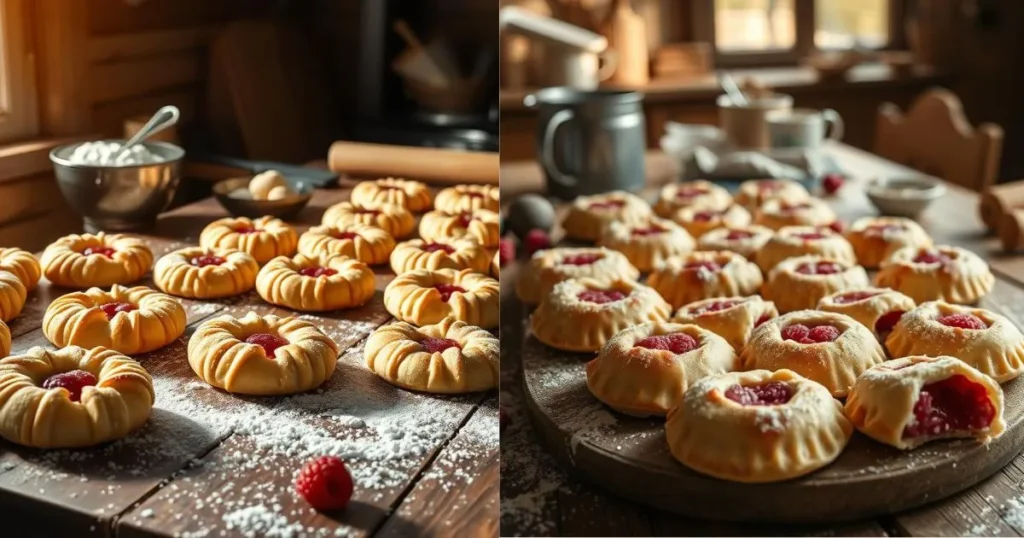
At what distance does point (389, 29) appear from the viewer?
99.7 inches

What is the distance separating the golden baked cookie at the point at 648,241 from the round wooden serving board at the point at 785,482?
63 centimetres

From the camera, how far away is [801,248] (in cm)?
164

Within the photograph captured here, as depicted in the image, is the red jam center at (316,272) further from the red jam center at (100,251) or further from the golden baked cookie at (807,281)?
the golden baked cookie at (807,281)

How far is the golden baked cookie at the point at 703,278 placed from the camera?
4.94 feet

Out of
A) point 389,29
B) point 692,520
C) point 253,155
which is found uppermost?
point 389,29

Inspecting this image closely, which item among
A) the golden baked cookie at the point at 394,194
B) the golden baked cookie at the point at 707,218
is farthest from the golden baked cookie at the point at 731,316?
the golden baked cookie at the point at 394,194

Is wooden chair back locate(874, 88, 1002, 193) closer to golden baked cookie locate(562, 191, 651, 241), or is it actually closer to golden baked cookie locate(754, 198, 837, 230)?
golden baked cookie locate(754, 198, 837, 230)

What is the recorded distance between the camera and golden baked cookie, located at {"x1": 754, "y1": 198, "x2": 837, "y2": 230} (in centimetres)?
187

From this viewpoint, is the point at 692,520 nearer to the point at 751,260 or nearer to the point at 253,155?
the point at 751,260

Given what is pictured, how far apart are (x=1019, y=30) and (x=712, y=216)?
2576 millimetres

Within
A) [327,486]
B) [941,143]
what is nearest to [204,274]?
[327,486]

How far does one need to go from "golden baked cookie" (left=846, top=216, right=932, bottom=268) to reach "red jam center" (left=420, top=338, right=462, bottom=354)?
0.83m

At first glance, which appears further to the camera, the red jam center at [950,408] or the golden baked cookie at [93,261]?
the golden baked cookie at [93,261]

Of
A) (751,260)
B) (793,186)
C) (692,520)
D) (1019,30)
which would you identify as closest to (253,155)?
(751,260)
